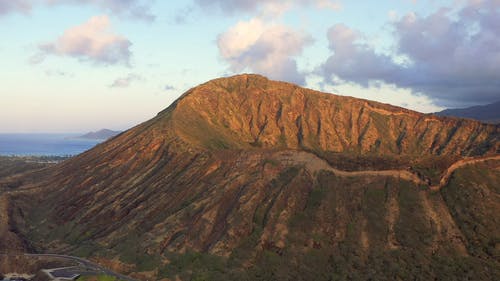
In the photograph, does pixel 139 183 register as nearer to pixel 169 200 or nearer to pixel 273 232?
pixel 169 200

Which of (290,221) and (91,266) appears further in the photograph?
(290,221)

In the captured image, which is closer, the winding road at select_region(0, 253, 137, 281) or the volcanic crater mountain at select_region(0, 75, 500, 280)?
the volcanic crater mountain at select_region(0, 75, 500, 280)

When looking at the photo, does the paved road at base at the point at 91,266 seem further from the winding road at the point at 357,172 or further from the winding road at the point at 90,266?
the winding road at the point at 357,172

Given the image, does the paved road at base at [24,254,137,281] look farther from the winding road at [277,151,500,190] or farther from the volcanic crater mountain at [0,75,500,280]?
the winding road at [277,151,500,190]

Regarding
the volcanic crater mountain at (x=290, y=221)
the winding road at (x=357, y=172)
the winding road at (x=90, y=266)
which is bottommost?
the winding road at (x=90, y=266)

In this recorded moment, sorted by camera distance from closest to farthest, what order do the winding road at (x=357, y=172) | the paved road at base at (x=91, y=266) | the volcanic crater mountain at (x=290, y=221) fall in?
1. the volcanic crater mountain at (x=290, y=221)
2. the paved road at base at (x=91, y=266)
3. the winding road at (x=357, y=172)

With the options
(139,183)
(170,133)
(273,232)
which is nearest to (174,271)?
(273,232)

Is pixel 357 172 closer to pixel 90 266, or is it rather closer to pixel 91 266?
pixel 91 266

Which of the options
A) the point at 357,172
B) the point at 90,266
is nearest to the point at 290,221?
the point at 357,172

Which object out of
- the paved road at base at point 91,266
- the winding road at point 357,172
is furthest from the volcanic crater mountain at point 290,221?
the paved road at base at point 91,266

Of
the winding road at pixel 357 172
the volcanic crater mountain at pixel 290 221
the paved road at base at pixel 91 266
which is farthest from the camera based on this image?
the winding road at pixel 357 172

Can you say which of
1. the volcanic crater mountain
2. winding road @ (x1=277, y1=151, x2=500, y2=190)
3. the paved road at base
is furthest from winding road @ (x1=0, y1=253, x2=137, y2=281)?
winding road @ (x1=277, y1=151, x2=500, y2=190)
